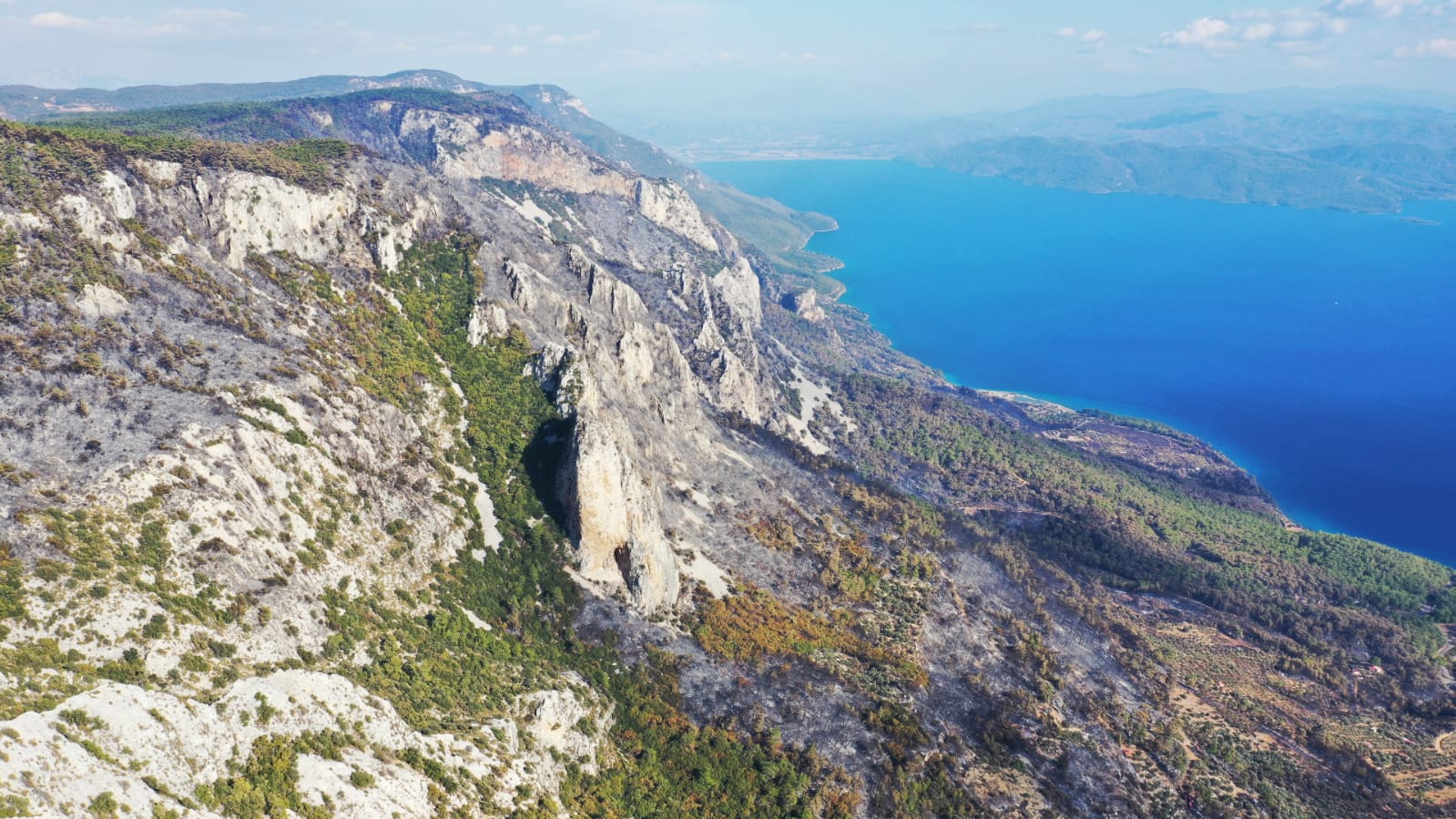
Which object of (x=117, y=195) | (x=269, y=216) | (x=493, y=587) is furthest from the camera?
(x=269, y=216)

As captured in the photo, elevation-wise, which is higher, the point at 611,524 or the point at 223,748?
the point at 223,748

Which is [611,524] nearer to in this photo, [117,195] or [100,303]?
[100,303]

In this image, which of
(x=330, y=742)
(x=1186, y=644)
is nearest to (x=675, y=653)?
(x=330, y=742)

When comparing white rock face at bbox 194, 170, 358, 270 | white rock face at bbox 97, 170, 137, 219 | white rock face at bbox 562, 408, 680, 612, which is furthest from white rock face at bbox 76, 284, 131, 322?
white rock face at bbox 562, 408, 680, 612

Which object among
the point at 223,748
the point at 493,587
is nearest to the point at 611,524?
the point at 493,587

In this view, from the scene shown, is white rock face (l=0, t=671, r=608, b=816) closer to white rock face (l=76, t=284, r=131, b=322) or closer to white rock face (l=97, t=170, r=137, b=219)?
white rock face (l=76, t=284, r=131, b=322)

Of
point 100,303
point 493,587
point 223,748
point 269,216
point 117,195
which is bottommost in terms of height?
point 493,587

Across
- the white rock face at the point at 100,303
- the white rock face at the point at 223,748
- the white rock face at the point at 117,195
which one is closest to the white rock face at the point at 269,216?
the white rock face at the point at 117,195

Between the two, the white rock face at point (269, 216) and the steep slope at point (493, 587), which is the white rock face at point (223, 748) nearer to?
the steep slope at point (493, 587)

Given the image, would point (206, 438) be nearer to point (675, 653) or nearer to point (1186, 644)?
point (675, 653)

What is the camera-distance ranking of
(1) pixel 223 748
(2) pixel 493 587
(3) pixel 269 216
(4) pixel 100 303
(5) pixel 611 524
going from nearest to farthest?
1. (1) pixel 223 748
2. (4) pixel 100 303
3. (2) pixel 493 587
4. (5) pixel 611 524
5. (3) pixel 269 216
